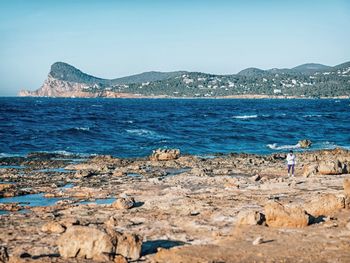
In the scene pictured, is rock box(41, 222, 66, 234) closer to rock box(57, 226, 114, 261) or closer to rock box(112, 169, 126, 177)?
rock box(57, 226, 114, 261)

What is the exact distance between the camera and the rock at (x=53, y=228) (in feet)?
42.4

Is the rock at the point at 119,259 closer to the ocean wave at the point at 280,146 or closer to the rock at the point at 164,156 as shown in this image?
the rock at the point at 164,156

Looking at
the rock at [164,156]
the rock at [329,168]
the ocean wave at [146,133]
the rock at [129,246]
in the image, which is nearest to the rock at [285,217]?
the rock at [129,246]

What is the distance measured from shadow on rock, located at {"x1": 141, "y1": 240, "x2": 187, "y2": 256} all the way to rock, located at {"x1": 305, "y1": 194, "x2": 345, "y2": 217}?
503 centimetres

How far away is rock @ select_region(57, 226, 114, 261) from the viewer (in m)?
10.6

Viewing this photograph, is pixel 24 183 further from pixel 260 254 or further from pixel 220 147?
pixel 220 147

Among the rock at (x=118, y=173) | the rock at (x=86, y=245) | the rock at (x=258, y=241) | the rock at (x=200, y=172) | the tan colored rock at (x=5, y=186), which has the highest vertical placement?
the rock at (x=86, y=245)

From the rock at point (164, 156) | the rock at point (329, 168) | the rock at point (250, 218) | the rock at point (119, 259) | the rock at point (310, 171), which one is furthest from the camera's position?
the rock at point (164, 156)

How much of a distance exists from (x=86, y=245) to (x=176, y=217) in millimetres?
4566

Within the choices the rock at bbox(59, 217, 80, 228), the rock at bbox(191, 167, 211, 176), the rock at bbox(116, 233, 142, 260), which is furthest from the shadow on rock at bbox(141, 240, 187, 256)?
the rock at bbox(191, 167, 211, 176)

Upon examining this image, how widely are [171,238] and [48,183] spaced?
11585 millimetres

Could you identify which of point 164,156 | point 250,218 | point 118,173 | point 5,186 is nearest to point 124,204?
point 250,218

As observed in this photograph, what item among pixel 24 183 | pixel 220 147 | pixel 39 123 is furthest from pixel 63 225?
pixel 39 123

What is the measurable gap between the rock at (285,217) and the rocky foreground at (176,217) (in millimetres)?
29
